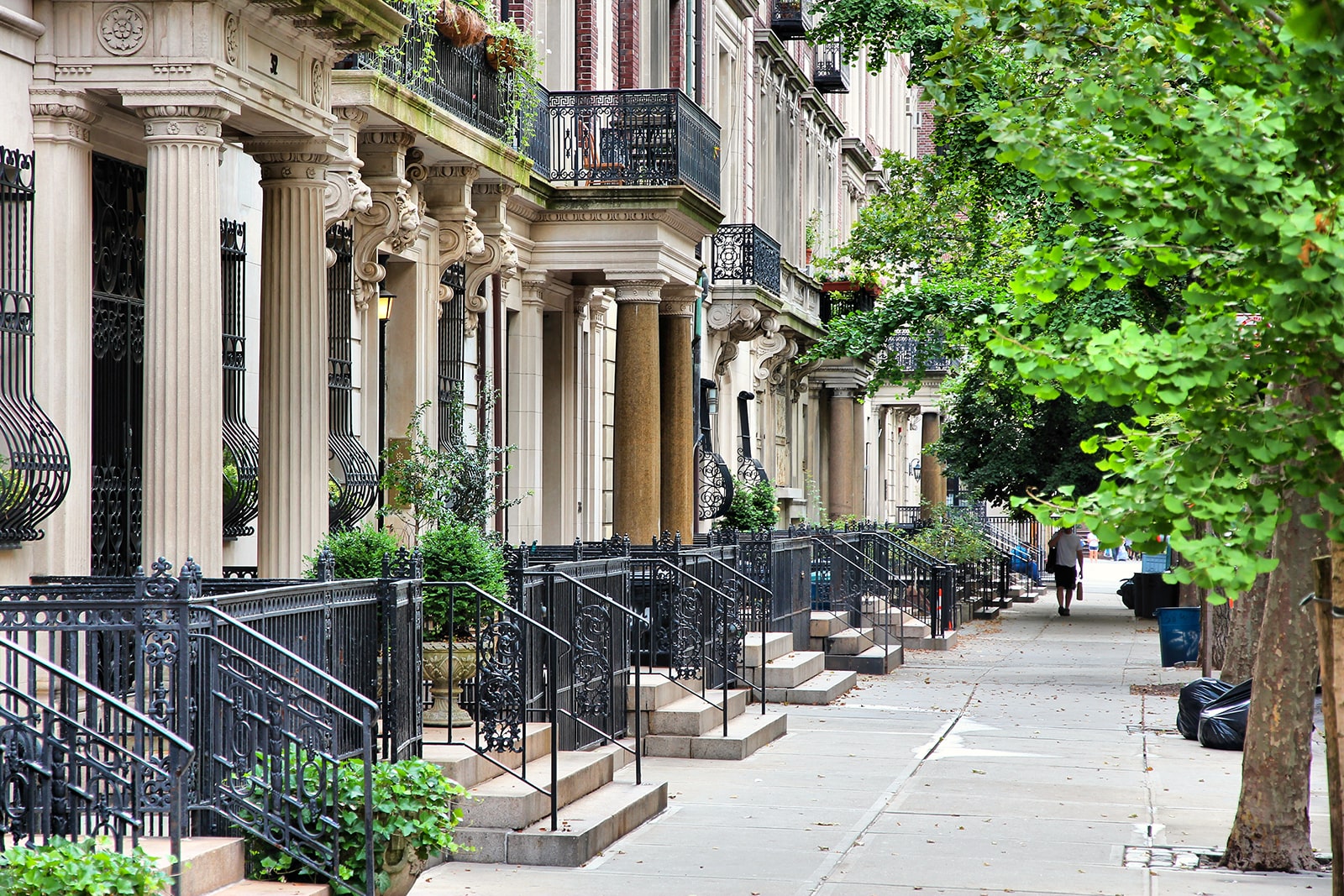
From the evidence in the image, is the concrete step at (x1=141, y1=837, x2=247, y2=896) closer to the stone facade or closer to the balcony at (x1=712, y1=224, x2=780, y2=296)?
the stone facade

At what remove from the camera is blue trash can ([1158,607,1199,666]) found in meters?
19.5

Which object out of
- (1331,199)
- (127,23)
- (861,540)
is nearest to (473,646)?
(127,23)

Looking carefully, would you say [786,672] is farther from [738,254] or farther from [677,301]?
[738,254]

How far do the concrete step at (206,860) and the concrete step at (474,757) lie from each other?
6.71ft

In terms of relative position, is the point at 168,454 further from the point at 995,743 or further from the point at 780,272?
the point at 780,272

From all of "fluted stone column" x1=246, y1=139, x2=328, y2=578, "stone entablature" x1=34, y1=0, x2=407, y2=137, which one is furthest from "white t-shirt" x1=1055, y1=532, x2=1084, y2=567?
"stone entablature" x1=34, y1=0, x2=407, y2=137

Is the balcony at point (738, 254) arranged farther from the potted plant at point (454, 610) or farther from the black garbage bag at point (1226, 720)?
the potted plant at point (454, 610)

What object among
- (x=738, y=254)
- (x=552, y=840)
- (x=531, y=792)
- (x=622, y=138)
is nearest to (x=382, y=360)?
(x=622, y=138)

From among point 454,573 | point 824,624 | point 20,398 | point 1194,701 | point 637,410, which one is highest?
point 637,410

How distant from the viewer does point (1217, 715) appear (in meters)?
14.2

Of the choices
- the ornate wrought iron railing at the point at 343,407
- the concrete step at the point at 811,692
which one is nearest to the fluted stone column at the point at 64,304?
the ornate wrought iron railing at the point at 343,407

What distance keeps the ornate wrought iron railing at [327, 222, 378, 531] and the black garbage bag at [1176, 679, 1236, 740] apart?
7355 mm

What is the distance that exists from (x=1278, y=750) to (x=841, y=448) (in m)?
27.8

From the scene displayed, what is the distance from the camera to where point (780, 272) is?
92.8ft
